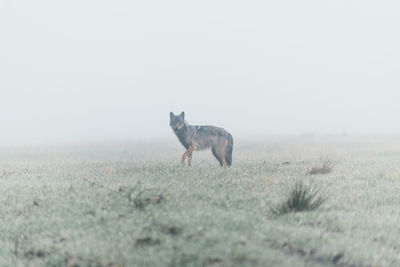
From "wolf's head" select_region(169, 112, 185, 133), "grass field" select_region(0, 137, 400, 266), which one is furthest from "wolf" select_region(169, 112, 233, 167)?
"grass field" select_region(0, 137, 400, 266)

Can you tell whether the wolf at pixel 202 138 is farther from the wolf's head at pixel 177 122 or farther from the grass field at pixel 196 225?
the grass field at pixel 196 225

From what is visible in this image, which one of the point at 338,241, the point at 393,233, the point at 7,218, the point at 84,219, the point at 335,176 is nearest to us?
the point at 338,241

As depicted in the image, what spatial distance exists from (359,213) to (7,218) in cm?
644

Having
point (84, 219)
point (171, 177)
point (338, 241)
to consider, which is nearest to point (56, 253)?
point (84, 219)

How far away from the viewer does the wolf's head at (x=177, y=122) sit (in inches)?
569

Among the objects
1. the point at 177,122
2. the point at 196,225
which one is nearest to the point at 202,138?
the point at 177,122

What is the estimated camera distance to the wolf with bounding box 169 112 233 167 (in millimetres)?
14547

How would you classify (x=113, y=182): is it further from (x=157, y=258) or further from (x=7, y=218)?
(x=157, y=258)

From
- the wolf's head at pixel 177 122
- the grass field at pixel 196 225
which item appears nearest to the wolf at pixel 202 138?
the wolf's head at pixel 177 122

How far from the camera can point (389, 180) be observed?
10.7m

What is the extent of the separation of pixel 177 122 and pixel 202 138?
1023 millimetres

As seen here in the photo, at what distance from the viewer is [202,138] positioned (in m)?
14.7

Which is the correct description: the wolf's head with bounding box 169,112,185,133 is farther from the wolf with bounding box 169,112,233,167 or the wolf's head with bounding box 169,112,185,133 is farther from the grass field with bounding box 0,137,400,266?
the grass field with bounding box 0,137,400,266

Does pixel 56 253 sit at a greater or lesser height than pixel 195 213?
lesser
